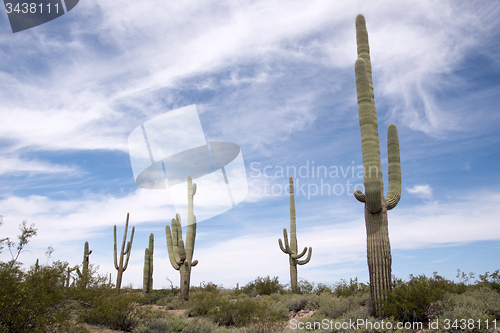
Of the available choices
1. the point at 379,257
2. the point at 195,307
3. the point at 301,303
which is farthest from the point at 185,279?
the point at 379,257

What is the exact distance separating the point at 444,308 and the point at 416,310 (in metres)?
0.77

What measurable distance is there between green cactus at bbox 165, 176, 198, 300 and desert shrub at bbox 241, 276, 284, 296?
14.7 ft

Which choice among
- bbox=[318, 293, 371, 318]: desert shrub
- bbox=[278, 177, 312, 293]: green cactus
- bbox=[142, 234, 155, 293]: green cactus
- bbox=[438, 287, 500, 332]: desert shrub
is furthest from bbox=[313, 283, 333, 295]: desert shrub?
bbox=[142, 234, 155, 293]: green cactus

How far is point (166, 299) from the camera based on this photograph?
1852 centimetres

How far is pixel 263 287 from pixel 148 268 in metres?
8.41

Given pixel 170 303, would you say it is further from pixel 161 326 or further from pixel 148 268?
pixel 161 326

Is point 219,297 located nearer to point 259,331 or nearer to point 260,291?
point 259,331

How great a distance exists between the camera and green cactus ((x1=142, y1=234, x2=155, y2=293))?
23.0 metres

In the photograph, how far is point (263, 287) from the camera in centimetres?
2017

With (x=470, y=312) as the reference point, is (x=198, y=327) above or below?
below

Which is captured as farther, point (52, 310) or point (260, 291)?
point (260, 291)

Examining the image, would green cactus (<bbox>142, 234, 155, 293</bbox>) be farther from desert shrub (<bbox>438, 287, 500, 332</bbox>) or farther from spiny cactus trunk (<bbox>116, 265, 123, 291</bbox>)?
desert shrub (<bbox>438, 287, 500, 332</bbox>)

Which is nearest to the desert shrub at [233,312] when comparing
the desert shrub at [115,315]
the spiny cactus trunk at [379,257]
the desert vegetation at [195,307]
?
the desert vegetation at [195,307]

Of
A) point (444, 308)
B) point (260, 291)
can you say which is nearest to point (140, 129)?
point (260, 291)
